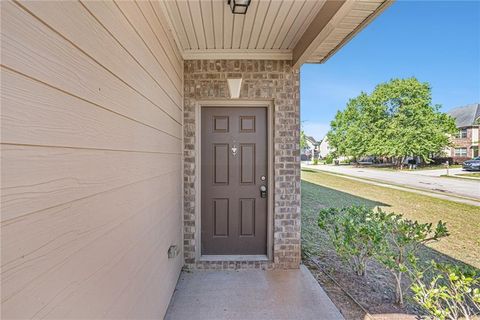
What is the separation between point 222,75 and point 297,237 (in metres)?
2.18

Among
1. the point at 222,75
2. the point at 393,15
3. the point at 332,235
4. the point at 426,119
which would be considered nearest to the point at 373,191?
the point at 393,15

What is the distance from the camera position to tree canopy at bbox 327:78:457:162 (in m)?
18.9

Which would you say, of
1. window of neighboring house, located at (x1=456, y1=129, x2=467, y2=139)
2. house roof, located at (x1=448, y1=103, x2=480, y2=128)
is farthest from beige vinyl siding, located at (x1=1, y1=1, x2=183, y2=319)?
window of neighboring house, located at (x1=456, y1=129, x2=467, y2=139)

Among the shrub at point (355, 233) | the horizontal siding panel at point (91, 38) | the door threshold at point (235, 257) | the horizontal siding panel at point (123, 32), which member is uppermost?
the horizontal siding panel at point (123, 32)

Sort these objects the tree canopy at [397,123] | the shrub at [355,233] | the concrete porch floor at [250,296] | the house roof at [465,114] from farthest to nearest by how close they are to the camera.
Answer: the tree canopy at [397,123] → the house roof at [465,114] → the shrub at [355,233] → the concrete porch floor at [250,296]

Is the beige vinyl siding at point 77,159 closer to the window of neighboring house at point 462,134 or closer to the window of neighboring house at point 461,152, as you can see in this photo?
the window of neighboring house at point 461,152

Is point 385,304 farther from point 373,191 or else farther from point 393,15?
point 373,191

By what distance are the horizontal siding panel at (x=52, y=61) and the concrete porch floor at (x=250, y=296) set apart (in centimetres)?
194

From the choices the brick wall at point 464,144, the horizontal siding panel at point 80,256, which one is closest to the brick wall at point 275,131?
the horizontal siding panel at point 80,256

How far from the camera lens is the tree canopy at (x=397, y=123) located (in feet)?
62.0

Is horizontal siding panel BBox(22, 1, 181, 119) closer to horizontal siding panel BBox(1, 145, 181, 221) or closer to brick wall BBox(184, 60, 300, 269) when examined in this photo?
horizontal siding panel BBox(1, 145, 181, 221)

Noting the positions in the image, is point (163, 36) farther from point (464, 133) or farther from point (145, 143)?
point (464, 133)

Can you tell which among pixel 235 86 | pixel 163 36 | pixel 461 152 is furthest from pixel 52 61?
pixel 461 152

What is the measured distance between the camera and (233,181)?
3311mm
